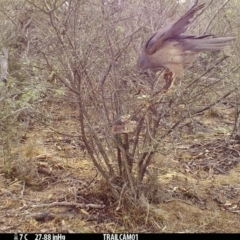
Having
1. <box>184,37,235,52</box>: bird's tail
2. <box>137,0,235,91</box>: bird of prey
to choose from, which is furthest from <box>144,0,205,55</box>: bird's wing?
<box>184,37,235,52</box>: bird's tail

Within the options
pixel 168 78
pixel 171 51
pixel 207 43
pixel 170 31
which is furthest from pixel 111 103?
pixel 207 43

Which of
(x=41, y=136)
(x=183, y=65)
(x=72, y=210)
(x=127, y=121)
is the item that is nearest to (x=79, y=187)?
(x=72, y=210)

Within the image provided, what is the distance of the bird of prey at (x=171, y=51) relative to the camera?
10.9 feet

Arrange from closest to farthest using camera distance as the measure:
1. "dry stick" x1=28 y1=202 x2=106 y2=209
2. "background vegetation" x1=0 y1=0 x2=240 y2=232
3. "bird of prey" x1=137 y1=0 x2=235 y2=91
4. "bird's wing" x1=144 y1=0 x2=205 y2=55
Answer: "bird's wing" x1=144 y1=0 x2=205 y2=55 → "bird of prey" x1=137 y1=0 x2=235 y2=91 → "background vegetation" x1=0 y1=0 x2=240 y2=232 → "dry stick" x1=28 y1=202 x2=106 y2=209

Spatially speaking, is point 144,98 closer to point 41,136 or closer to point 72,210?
point 72,210

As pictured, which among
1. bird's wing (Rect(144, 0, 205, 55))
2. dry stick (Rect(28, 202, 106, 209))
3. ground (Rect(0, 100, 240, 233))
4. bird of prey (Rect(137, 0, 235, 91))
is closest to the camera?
bird's wing (Rect(144, 0, 205, 55))

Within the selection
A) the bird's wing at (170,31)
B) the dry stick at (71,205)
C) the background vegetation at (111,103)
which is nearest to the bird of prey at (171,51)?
the bird's wing at (170,31)

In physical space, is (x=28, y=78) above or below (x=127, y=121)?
above

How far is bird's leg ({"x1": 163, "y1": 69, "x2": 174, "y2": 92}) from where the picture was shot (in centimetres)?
336

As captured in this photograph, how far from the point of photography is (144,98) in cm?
332

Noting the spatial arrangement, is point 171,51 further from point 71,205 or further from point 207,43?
point 71,205

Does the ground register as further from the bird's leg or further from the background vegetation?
the bird's leg

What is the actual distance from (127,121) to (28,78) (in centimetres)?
112

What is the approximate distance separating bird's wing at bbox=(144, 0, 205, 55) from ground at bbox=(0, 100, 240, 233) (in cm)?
99
